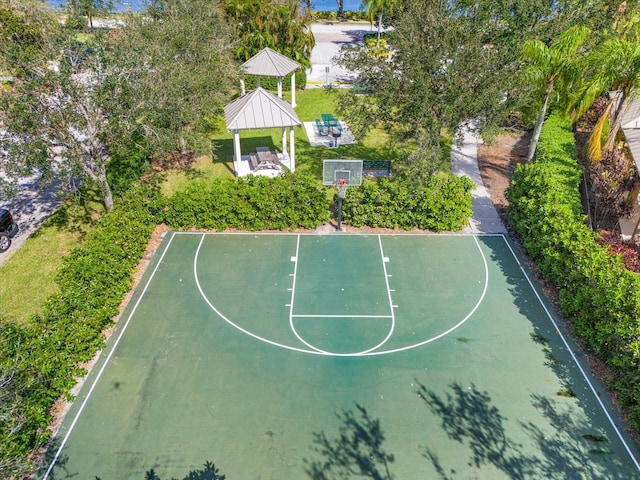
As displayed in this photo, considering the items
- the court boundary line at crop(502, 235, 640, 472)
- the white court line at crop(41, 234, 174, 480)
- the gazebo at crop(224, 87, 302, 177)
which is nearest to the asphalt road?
the gazebo at crop(224, 87, 302, 177)

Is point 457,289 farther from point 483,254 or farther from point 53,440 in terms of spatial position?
point 53,440

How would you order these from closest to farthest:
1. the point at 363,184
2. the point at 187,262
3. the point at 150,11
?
1. the point at 187,262
2. the point at 363,184
3. the point at 150,11

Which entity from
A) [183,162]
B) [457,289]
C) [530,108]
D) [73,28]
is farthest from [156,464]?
[530,108]

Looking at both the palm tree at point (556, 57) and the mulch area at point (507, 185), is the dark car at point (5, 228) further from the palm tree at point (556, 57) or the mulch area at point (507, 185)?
the palm tree at point (556, 57)

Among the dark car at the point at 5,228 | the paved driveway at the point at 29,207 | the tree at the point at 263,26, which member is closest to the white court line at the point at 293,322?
the paved driveway at the point at 29,207

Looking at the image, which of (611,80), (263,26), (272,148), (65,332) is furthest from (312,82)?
(65,332)

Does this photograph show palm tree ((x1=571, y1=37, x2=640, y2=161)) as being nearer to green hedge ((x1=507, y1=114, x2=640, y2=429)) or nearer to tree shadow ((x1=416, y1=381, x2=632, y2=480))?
green hedge ((x1=507, y1=114, x2=640, y2=429))

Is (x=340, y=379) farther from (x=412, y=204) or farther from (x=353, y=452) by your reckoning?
(x=412, y=204)
